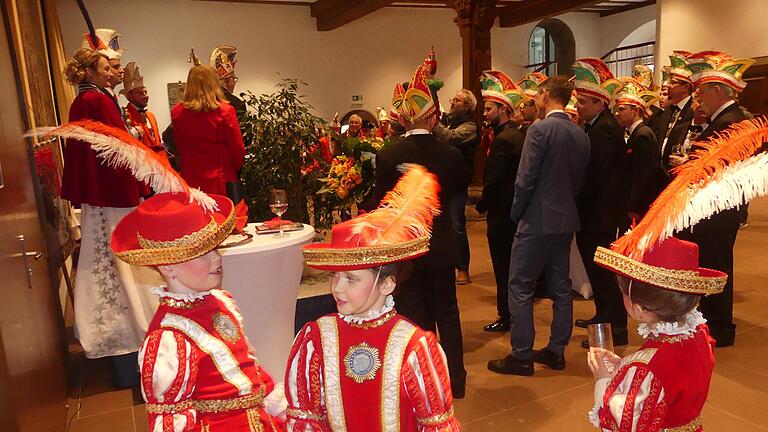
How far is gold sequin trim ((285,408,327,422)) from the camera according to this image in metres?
1.64

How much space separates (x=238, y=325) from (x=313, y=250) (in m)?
0.41

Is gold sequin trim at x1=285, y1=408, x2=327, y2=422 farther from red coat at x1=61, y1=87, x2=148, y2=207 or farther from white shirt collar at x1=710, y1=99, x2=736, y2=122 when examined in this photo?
white shirt collar at x1=710, y1=99, x2=736, y2=122

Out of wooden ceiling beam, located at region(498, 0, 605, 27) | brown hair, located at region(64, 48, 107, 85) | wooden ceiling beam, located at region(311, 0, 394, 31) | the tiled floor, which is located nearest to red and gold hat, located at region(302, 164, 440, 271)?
the tiled floor

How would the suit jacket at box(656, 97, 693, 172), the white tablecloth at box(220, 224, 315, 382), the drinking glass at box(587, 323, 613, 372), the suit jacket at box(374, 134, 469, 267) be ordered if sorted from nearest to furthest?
the drinking glass at box(587, 323, 613, 372)
the white tablecloth at box(220, 224, 315, 382)
the suit jacket at box(374, 134, 469, 267)
the suit jacket at box(656, 97, 693, 172)

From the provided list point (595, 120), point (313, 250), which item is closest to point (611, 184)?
point (595, 120)

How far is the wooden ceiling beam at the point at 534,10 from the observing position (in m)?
11.6

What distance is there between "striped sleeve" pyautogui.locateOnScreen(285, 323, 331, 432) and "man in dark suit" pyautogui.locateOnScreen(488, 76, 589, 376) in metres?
2.05

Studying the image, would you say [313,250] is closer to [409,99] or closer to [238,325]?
[238,325]

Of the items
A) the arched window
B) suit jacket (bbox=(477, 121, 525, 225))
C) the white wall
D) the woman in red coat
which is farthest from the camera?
the arched window

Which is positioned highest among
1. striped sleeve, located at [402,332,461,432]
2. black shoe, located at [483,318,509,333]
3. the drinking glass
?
the drinking glass

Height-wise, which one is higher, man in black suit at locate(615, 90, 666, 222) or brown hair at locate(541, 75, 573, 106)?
brown hair at locate(541, 75, 573, 106)

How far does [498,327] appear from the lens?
4.38m

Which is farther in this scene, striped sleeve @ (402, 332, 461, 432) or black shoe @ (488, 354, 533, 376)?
black shoe @ (488, 354, 533, 376)

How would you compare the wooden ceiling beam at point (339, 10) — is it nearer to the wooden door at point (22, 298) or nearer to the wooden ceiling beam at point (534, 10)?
the wooden ceiling beam at point (534, 10)
